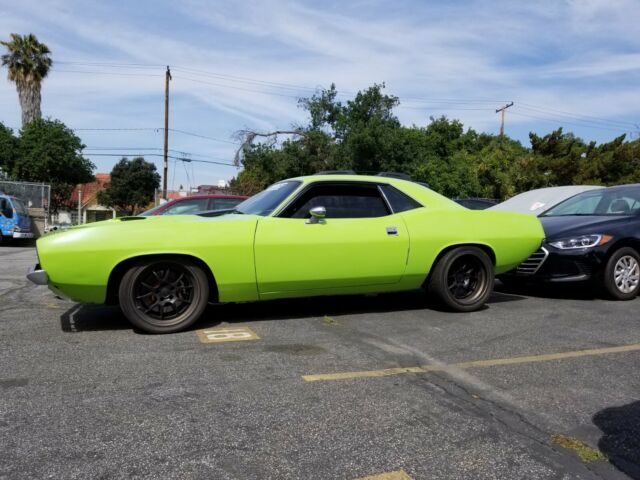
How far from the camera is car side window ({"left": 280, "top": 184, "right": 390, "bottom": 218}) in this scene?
5117 mm

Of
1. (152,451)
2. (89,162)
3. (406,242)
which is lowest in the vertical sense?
(152,451)

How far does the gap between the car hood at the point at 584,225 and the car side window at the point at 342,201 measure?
2.46 meters

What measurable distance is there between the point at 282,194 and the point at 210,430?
2.92 meters

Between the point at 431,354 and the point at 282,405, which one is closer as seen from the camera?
the point at 282,405

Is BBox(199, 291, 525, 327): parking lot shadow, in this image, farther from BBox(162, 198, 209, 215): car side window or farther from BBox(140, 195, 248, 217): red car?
BBox(162, 198, 209, 215): car side window

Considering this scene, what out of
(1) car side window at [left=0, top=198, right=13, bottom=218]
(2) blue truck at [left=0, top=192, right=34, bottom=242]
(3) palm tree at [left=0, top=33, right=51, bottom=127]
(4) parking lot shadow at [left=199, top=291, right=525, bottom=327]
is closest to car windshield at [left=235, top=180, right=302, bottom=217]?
(4) parking lot shadow at [left=199, top=291, right=525, bottom=327]

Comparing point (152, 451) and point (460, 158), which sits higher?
point (460, 158)

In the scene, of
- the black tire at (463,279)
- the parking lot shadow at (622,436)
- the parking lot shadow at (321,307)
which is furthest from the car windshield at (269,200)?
the parking lot shadow at (622,436)

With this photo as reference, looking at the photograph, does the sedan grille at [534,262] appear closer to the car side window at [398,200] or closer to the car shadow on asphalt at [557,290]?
the car shadow on asphalt at [557,290]

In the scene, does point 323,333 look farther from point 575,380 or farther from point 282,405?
point 575,380

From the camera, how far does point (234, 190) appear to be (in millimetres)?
32781

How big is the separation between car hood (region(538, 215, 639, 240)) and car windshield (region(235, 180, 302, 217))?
130 inches

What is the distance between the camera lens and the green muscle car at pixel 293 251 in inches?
173

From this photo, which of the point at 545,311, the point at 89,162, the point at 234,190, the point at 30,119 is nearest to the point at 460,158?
the point at 234,190
